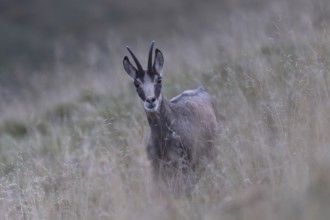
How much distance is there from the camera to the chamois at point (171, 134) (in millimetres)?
8914

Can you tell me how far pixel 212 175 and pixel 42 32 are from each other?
85.6 ft

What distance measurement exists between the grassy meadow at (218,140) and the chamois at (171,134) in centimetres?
22

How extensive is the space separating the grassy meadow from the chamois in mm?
216

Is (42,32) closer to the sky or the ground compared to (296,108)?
closer to the sky

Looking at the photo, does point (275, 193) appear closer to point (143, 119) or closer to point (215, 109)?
point (215, 109)

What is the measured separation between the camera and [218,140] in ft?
30.6

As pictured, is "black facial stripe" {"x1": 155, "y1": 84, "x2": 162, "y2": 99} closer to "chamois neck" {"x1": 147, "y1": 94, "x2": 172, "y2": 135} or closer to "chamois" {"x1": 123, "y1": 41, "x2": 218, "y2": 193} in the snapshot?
"chamois" {"x1": 123, "y1": 41, "x2": 218, "y2": 193}

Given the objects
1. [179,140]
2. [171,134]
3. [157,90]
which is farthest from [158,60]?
[179,140]

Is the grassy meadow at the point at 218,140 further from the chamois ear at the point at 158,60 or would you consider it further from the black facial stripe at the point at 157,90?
the chamois ear at the point at 158,60

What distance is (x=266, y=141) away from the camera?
799 centimetres

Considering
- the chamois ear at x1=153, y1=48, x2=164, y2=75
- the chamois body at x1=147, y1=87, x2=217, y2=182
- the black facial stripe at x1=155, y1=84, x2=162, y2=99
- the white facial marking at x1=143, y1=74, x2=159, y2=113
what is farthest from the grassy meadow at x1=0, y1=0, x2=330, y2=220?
the chamois ear at x1=153, y1=48, x2=164, y2=75

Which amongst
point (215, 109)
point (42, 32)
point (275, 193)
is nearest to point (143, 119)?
point (215, 109)

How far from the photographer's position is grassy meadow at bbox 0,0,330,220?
266 inches

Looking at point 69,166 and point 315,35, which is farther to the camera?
point 315,35
